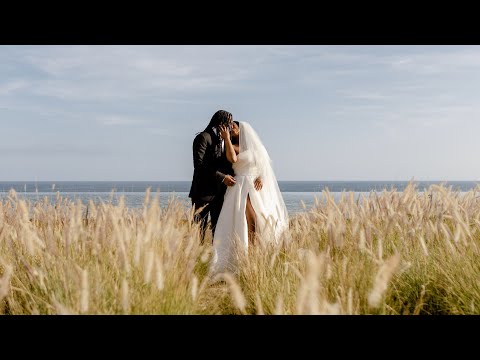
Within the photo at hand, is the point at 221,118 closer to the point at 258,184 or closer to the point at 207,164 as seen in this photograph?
the point at 207,164

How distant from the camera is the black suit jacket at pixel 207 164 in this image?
5.46m

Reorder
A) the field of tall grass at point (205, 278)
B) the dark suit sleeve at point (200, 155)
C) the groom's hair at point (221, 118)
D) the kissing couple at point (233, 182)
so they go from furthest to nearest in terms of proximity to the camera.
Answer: the dark suit sleeve at point (200, 155)
the groom's hair at point (221, 118)
the kissing couple at point (233, 182)
the field of tall grass at point (205, 278)

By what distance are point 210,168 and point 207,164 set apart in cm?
6

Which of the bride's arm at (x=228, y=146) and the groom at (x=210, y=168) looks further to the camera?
the groom at (x=210, y=168)

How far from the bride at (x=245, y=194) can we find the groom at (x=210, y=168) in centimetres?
17

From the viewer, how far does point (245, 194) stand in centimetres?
527

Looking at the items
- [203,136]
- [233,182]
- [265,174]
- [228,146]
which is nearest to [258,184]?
[265,174]

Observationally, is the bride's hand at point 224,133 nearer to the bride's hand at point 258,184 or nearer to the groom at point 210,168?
the groom at point 210,168

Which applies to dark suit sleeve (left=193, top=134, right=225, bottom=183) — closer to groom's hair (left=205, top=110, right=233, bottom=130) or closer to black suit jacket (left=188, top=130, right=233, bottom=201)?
black suit jacket (left=188, top=130, right=233, bottom=201)

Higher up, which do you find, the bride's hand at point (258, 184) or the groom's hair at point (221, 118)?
the groom's hair at point (221, 118)

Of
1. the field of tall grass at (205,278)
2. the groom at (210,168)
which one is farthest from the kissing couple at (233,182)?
the field of tall grass at (205,278)

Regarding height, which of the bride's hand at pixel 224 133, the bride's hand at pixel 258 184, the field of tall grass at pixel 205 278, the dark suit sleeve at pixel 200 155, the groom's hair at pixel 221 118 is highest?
the groom's hair at pixel 221 118
